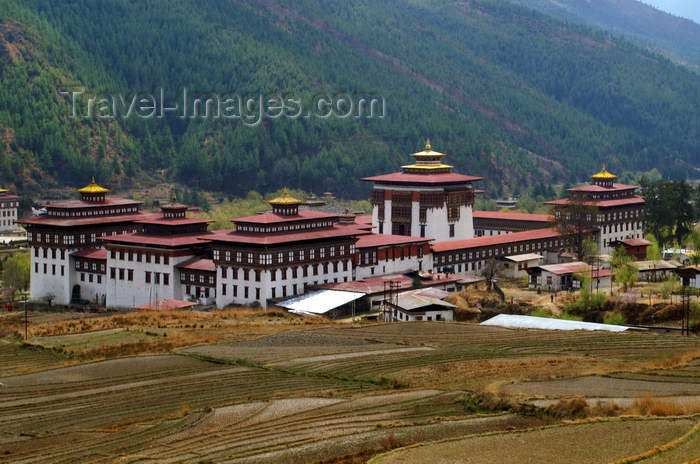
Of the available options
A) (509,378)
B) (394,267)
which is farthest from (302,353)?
(394,267)

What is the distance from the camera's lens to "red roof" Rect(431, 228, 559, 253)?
310ft

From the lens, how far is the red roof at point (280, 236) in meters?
80.1

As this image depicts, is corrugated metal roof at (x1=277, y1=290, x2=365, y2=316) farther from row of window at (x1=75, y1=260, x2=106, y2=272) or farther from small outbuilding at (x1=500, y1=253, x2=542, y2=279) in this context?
small outbuilding at (x1=500, y1=253, x2=542, y2=279)

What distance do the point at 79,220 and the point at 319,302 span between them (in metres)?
23.5

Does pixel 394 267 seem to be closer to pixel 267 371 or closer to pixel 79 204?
pixel 79 204

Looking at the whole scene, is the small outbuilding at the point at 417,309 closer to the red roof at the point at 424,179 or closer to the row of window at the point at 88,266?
the row of window at the point at 88,266

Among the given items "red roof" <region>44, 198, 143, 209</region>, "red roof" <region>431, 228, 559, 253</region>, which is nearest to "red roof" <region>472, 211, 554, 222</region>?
"red roof" <region>431, 228, 559, 253</region>

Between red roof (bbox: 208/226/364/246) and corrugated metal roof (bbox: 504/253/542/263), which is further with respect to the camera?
corrugated metal roof (bbox: 504/253/542/263)

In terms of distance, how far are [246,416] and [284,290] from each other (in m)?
34.9

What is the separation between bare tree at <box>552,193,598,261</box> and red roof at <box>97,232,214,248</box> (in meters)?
30.3

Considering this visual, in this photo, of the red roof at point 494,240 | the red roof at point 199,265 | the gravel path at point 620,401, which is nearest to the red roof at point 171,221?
the red roof at point 199,265

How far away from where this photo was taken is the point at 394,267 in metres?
90.2

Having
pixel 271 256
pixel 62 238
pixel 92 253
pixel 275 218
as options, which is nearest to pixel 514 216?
pixel 275 218

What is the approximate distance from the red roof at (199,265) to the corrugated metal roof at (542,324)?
19.7 m
